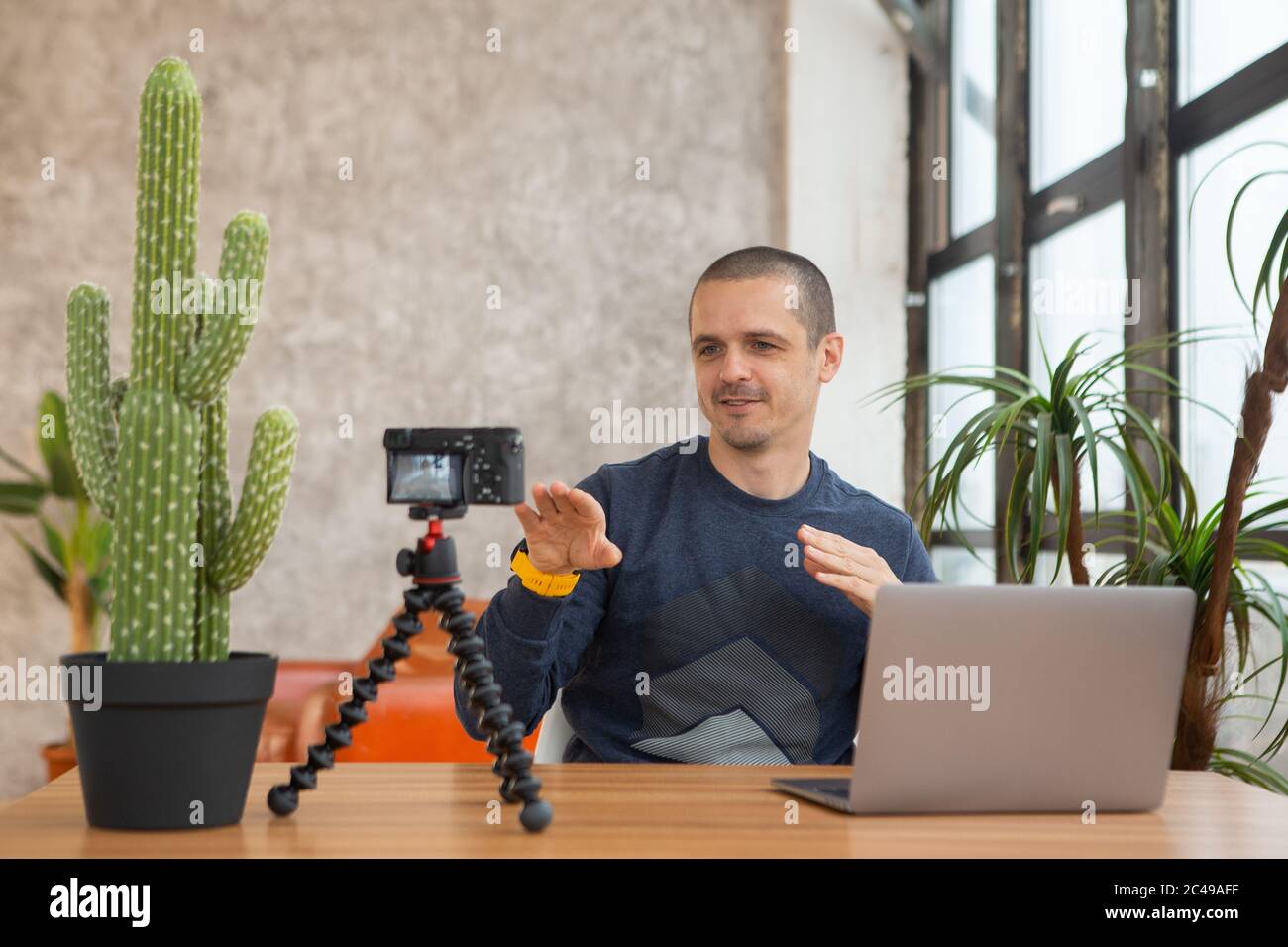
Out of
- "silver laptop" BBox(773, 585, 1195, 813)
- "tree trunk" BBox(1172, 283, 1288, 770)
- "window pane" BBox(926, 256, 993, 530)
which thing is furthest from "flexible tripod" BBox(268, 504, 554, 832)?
"window pane" BBox(926, 256, 993, 530)

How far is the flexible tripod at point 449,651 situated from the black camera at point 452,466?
17 millimetres

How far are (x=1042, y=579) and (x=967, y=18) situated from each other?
2027 millimetres

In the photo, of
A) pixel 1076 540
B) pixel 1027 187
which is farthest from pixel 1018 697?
pixel 1027 187

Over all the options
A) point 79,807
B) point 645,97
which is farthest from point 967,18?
point 79,807

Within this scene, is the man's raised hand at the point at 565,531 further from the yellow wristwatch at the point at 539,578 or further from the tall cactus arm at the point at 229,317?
the tall cactus arm at the point at 229,317

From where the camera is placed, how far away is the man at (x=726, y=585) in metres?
1.71

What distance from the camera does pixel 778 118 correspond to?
4656mm

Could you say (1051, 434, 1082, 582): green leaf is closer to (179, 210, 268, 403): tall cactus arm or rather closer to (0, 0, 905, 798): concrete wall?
(179, 210, 268, 403): tall cactus arm

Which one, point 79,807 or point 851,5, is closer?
point 79,807

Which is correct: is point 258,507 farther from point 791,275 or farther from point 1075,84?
point 1075,84

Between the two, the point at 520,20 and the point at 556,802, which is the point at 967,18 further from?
the point at 556,802

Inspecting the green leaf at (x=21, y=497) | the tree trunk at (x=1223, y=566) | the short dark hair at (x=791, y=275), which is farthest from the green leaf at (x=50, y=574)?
the tree trunk at (x=1223, y=566)

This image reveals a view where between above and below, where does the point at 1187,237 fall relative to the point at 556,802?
above
